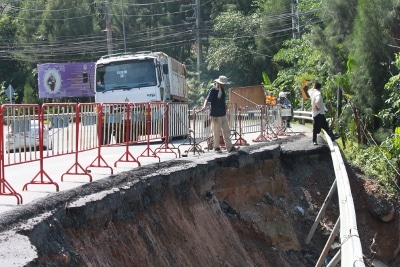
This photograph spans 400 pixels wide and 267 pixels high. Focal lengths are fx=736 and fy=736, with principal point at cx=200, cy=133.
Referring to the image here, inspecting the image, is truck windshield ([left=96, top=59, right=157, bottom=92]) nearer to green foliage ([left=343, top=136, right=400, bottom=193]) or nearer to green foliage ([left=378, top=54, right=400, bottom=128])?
green foliage ([left=343, top=136, right=400, bottom=193])

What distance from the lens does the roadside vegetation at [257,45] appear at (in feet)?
74.8

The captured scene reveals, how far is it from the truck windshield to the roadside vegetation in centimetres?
658

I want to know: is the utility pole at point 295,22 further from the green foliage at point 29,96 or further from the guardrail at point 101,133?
the guardrail at point 101,133

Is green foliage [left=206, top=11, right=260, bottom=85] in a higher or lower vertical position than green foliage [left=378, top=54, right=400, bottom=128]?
higher

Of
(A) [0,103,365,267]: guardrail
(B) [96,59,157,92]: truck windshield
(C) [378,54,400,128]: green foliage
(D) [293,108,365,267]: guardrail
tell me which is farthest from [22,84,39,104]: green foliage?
(D) [293,108,365,267]: guardrail

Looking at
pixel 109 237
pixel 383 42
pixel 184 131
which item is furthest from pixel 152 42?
pixel 109 237

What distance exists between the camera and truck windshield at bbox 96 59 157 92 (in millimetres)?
23578

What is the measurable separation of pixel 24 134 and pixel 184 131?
8.26 meters

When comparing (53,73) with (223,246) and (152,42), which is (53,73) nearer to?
(152,42)

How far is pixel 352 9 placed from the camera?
26484 mm

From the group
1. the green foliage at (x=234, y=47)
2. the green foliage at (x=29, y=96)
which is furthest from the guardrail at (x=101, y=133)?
the green foliage at (x=29, y=96)

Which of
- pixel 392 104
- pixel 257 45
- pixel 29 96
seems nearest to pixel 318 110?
pixel 392 104

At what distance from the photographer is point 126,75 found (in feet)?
77.9

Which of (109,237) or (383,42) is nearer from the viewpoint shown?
(109,237)
